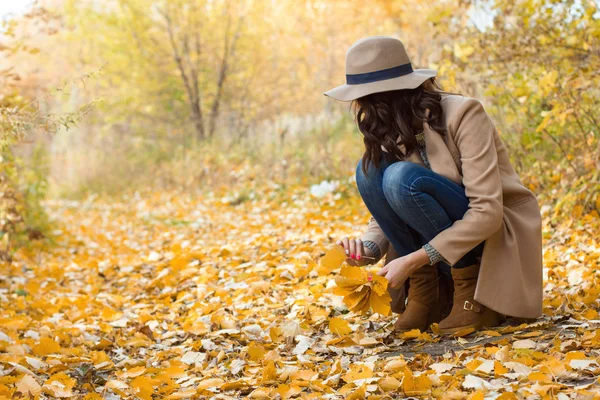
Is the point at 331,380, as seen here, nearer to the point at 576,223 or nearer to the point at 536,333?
the point at 536,333

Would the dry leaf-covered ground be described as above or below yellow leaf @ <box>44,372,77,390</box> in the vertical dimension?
below

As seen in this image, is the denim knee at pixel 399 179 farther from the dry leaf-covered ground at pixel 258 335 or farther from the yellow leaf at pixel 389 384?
the yellow leaf at pixel 389 384

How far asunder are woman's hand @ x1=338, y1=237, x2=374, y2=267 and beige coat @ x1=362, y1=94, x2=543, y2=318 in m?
0.33

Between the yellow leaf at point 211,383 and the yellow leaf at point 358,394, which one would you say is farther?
the yellow leaf at point 211,383

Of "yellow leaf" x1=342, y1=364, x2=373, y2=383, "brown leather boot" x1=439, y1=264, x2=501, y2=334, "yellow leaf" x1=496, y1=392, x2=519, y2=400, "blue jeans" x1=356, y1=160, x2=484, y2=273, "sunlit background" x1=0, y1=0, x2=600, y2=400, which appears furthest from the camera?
"brown leather boot" x1=439, y1=264, x2=501, y2=334

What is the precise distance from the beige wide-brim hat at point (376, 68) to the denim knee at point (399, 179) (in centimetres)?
27

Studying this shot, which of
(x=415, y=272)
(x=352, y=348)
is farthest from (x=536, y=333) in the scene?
(x=352, y=348)

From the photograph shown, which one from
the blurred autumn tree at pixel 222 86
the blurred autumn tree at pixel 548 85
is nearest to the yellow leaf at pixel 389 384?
the blurred autumn tree at pixel 548 85

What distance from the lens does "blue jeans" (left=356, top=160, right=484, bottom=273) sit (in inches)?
83.4

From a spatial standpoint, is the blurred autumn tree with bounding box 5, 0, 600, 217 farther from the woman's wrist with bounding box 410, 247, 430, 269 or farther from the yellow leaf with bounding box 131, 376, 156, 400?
the yellow leaf with bounding box 131, 376, 156, 400

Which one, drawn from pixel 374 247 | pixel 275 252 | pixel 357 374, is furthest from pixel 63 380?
Answer: pixel 275 252

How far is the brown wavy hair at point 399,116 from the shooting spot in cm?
216

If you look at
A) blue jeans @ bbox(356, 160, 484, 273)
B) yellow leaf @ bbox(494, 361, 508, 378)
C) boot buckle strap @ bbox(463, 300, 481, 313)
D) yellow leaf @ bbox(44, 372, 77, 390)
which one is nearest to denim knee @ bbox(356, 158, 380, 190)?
blue jeans @ bbox(356, 160, 484, 273)

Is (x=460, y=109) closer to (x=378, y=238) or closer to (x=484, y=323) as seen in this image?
(x=378, y=238)
